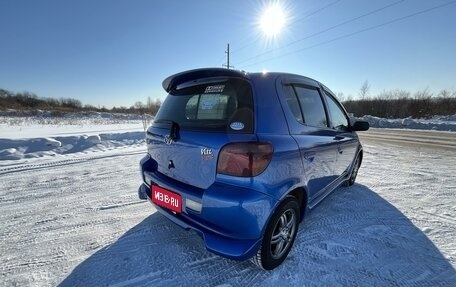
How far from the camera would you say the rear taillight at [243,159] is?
1778 millimetres

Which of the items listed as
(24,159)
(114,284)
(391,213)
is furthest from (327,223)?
(24,159)

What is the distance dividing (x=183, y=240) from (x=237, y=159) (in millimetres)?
1314

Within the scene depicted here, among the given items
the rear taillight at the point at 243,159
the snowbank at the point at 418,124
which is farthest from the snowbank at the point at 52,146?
the snowbank at the point at 418,124

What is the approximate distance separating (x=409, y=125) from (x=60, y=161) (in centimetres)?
2300

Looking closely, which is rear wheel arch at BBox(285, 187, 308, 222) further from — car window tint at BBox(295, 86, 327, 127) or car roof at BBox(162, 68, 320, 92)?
Result: car roof at BBox(162, 68, 320, 92)

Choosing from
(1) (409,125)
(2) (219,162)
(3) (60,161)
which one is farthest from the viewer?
(1) (409,125)

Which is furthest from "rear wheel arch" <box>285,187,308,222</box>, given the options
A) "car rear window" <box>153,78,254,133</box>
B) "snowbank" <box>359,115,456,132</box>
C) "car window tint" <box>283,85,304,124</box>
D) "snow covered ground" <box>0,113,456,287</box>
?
"snowbank" <box>359,115,456,132</box>

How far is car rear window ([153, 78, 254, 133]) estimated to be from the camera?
1.89 m

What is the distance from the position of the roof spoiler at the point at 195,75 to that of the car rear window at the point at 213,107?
0.14 ft

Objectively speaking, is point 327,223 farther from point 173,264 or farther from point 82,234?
point 82,234

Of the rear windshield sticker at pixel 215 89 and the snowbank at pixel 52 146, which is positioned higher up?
the rear windshield sticker at pixel 215 89

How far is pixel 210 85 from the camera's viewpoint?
2.23 m

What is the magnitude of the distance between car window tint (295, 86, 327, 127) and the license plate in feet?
4.81

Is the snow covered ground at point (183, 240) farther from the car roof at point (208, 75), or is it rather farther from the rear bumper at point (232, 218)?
the car roof at point (208, 75)
